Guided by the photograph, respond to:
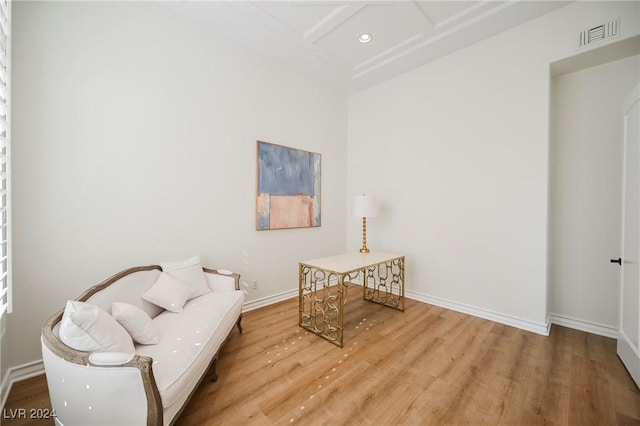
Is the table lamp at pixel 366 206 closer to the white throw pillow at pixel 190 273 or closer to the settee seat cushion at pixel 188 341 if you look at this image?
the settee seat cushion at pixel 188 341

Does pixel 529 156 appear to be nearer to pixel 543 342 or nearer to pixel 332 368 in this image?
pixel 543 342

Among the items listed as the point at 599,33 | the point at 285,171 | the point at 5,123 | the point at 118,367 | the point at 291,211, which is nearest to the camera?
the point at 118,367

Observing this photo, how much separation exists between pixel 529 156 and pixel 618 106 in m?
0.83

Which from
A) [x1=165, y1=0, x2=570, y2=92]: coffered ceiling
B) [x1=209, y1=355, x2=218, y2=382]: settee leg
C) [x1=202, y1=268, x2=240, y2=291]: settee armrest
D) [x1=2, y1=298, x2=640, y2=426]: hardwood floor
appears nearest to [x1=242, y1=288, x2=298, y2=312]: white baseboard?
[x1=2, y1=298, x2=640, y2=426]: hardwood floor

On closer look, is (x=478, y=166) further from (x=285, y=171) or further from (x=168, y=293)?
(x=168, y=293)

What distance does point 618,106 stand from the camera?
2.47m

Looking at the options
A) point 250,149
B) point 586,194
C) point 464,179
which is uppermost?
point 250,149

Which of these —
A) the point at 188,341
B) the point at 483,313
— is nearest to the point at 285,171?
the point at 188,341

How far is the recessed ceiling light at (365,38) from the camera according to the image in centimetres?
300

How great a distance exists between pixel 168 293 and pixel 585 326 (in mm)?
4001

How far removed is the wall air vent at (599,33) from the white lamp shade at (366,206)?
2.42 meters

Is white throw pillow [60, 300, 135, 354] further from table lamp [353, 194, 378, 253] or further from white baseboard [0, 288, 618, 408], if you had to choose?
table lamp [353, 194, 378, 253]

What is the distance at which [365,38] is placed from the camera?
305 cm

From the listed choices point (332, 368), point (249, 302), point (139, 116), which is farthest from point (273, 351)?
point (139, 116)
